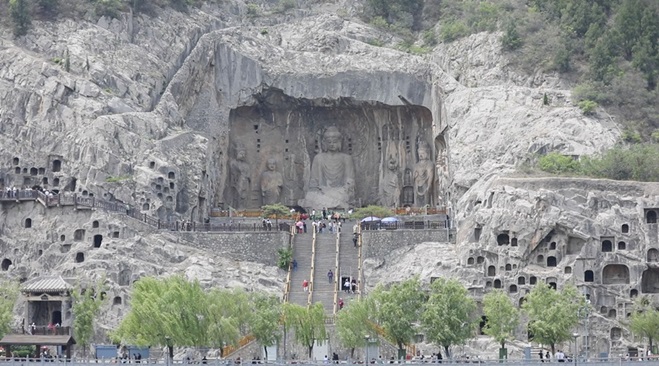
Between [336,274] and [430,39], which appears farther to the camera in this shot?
[430,39]

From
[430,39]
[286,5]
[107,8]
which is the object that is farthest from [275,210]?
[286,5]

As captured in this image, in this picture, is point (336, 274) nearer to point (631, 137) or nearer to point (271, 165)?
point (631, 137)

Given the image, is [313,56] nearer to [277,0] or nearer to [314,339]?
[277,0]

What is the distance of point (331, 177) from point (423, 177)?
23.4 ft

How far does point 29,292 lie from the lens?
102 metres

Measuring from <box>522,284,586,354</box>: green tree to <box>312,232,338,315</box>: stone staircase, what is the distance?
1166 centimetres

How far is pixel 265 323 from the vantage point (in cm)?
9469

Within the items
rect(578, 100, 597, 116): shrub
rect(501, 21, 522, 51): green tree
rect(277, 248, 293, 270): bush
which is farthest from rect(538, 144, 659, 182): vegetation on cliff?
rect(277, 248, 293, 270): bush

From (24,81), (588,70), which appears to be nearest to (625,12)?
(588,70)

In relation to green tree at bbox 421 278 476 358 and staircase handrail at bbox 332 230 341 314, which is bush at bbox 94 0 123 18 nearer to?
staircase handrail at bbox 332 230 341 314

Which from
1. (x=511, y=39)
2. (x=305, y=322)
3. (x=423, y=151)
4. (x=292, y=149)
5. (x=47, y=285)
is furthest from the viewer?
(x=292, y=149)

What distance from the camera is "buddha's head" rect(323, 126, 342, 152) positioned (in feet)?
417

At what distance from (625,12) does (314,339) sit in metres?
36.4

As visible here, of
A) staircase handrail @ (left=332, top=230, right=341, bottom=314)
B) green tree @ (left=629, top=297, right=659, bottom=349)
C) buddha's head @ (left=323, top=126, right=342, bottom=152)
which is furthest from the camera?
buddha's head @ (left=323, top=126, right=342, bottom=152)
